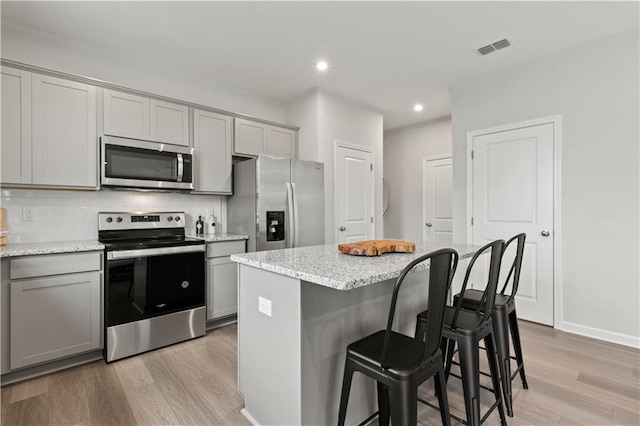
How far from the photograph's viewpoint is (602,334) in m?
2.88

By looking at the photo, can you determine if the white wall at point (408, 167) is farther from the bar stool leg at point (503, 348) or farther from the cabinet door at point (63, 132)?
the cabinet door at point (63, 132)

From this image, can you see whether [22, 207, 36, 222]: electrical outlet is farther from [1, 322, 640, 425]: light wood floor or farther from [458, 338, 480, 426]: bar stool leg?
[458, 338, 480, 426]: bar stool leg

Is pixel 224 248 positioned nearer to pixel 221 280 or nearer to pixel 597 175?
pixel 221 280

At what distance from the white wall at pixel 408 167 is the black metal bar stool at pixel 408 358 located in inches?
178

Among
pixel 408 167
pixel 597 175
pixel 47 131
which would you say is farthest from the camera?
pixel 408 167

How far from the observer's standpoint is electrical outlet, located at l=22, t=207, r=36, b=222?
264 cm

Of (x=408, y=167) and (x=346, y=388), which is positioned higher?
(x=408, y=167)

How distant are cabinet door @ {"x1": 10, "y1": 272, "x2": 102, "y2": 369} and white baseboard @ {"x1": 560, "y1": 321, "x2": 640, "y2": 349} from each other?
13.7ft

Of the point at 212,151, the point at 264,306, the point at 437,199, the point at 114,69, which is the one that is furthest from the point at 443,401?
the point at 437,199

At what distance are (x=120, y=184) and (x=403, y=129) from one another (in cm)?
472

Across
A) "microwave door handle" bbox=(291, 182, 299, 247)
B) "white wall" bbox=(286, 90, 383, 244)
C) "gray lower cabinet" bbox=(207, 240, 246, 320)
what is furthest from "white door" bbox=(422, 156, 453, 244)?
"gray lower cabinet" bbox=(207, 240, 246, 320)

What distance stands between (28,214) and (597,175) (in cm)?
501

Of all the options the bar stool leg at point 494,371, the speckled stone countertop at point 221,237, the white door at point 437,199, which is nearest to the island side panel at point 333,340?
the bar stool leg at point 494,371

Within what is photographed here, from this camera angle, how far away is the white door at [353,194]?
4270 mm
